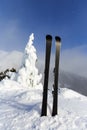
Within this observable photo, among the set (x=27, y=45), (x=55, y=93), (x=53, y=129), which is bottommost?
(x=53, y=129)

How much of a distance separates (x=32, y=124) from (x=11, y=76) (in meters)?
29.7

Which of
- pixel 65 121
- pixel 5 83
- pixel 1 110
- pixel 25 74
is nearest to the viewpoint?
pixel 65 121

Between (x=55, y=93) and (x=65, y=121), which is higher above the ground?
(x=55, y=93)

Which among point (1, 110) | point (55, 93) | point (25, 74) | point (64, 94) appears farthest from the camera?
point (25, 74)

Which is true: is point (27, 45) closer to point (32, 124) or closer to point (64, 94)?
point (64, 94)

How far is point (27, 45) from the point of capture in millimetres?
41312

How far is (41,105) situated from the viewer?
14305 millimetres

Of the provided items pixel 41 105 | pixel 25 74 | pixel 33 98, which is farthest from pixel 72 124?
pixel 25 74

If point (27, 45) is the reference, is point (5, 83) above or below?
below

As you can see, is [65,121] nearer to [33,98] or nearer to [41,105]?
[41,105]

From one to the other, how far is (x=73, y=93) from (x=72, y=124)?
11328 mm

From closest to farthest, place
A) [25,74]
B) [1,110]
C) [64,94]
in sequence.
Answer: [1,110]
[64,94]
[25,74]

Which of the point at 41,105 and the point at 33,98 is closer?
the point at 41,105

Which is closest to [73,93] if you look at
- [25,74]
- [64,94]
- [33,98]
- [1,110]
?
[64,94]
